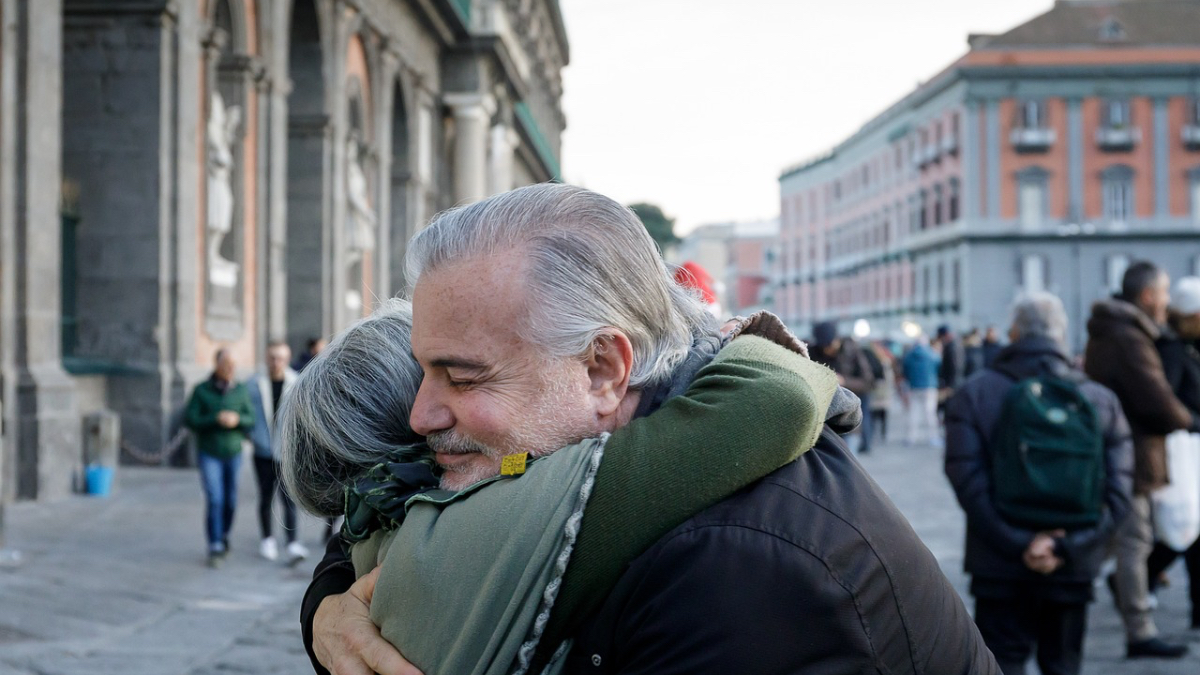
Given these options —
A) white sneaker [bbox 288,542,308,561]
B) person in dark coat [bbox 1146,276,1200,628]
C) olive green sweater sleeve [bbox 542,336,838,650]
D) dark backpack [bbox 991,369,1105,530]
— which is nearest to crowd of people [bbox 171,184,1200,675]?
olive green sweater sleeve [bbox 542,336,838,650]

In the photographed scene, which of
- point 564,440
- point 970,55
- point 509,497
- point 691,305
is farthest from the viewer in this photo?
point 970,55

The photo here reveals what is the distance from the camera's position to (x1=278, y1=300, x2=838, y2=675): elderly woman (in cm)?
158

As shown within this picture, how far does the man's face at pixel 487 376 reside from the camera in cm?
172

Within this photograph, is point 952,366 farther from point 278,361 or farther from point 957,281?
point 957,281

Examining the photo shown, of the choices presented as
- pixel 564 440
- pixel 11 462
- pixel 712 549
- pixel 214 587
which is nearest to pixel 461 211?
pixel 564 440

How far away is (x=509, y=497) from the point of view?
1642 mm

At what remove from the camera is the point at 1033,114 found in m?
67.3

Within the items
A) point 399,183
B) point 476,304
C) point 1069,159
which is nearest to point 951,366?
point 399,183

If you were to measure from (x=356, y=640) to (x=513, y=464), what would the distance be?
33 cm

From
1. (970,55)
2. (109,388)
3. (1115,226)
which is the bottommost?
(109,388)

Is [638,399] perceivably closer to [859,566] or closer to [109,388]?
[859,566]

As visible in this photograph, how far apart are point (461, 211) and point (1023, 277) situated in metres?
68.6

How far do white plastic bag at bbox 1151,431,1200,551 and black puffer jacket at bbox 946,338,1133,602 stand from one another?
1679 mm

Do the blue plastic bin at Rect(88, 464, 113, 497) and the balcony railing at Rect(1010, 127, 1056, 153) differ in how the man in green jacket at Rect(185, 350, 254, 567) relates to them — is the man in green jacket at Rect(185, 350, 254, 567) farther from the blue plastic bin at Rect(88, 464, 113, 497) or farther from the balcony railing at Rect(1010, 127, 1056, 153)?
the balcony railing at Rect(1010, 127, 1056, 153)
